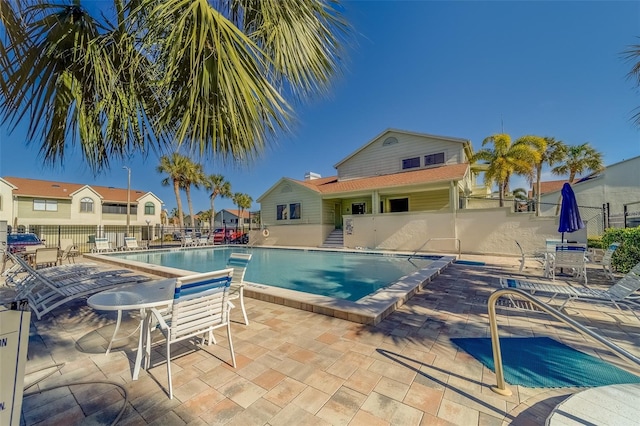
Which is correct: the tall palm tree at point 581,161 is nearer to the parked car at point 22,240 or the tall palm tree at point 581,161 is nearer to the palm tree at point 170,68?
the palm tree at point 170,68

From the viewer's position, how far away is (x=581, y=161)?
867 inches

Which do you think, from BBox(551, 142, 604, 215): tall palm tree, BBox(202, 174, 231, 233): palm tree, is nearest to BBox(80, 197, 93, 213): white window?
BBox(202, 174, 231, 233): palm tree

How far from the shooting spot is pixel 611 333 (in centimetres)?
367

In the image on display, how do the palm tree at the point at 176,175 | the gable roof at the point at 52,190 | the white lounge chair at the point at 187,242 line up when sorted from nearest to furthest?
the white lounge chair at the point at 187,242, the gable roof at the point at 52,190, the palm tree at the point at 176,175

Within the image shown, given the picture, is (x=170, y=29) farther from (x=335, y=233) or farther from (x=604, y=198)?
(x=604, y=198)

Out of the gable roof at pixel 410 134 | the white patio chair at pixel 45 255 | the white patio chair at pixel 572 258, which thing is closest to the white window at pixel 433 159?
the gable roof at pixel 410 134

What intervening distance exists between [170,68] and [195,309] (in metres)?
2.25

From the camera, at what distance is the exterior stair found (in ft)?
60.2

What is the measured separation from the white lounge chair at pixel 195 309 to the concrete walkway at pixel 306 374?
31cm

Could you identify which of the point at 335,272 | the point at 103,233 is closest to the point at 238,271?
the point at 335,272

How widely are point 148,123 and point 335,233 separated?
1689cm

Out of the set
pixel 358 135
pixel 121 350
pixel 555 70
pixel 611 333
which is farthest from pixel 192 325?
pixel 358 135

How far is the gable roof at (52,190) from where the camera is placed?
24.9m

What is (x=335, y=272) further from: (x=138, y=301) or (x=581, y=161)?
(x=581, y=161)
